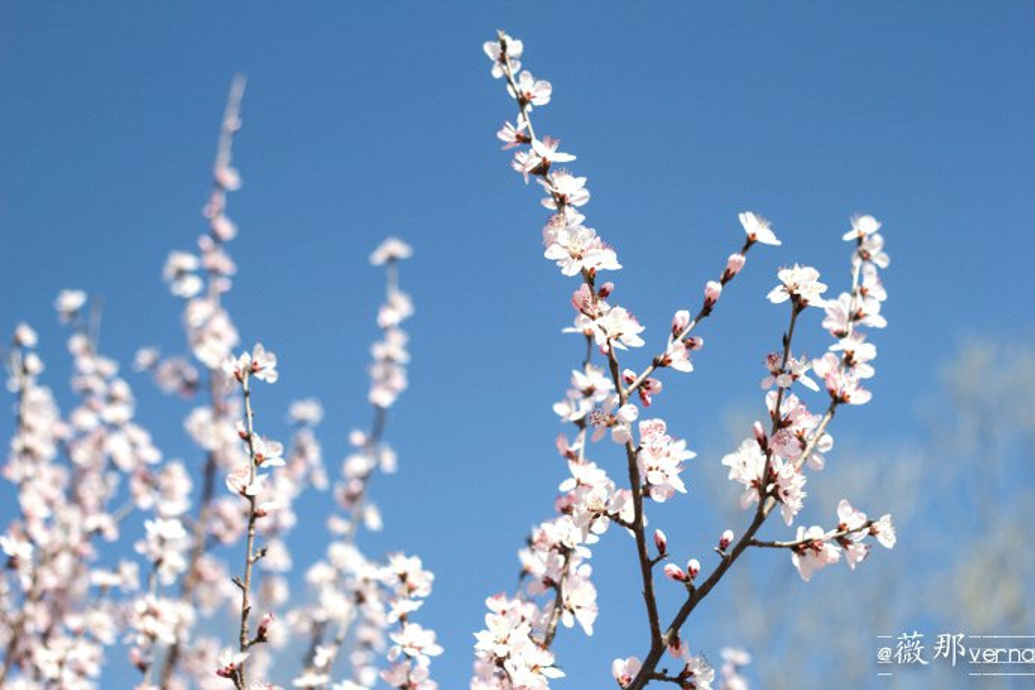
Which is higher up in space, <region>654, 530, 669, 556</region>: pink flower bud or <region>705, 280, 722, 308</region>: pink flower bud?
<region>705, 280, 722, 308</region>: pink flower bud

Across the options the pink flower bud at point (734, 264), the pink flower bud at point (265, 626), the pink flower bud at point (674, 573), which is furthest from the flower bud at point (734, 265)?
the pink flower bud at point (265, 626)

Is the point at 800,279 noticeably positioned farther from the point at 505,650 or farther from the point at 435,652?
the point at 435,652

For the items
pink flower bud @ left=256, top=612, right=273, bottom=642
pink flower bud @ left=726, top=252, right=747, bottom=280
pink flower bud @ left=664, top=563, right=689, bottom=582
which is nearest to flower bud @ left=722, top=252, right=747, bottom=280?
pink flower bud @ left=726, top=252, right=747, bottom=280

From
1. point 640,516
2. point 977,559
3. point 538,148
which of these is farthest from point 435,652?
point 977,559

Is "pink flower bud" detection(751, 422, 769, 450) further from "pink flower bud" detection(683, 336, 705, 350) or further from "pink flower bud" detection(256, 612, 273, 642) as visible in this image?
"pink flower bud" detection(256, 612, 273, 642)

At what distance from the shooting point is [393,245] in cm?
469

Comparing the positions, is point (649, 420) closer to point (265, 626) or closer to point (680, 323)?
point (680, 323)

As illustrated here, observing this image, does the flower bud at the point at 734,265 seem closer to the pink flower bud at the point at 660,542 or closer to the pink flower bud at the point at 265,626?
the pink flower bud at the point at 660,542

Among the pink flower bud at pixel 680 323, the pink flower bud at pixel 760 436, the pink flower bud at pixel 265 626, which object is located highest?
the pink flower bud at pixel 680 323

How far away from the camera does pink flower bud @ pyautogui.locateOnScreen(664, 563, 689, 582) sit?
1668mm

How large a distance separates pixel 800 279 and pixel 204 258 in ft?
13.9

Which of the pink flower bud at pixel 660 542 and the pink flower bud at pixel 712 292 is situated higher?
the pink flower bud at pixel 712 292

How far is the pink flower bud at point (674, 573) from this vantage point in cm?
167

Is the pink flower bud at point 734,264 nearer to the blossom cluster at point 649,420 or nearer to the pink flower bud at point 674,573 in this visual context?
the blossom cluster at point 649,420
